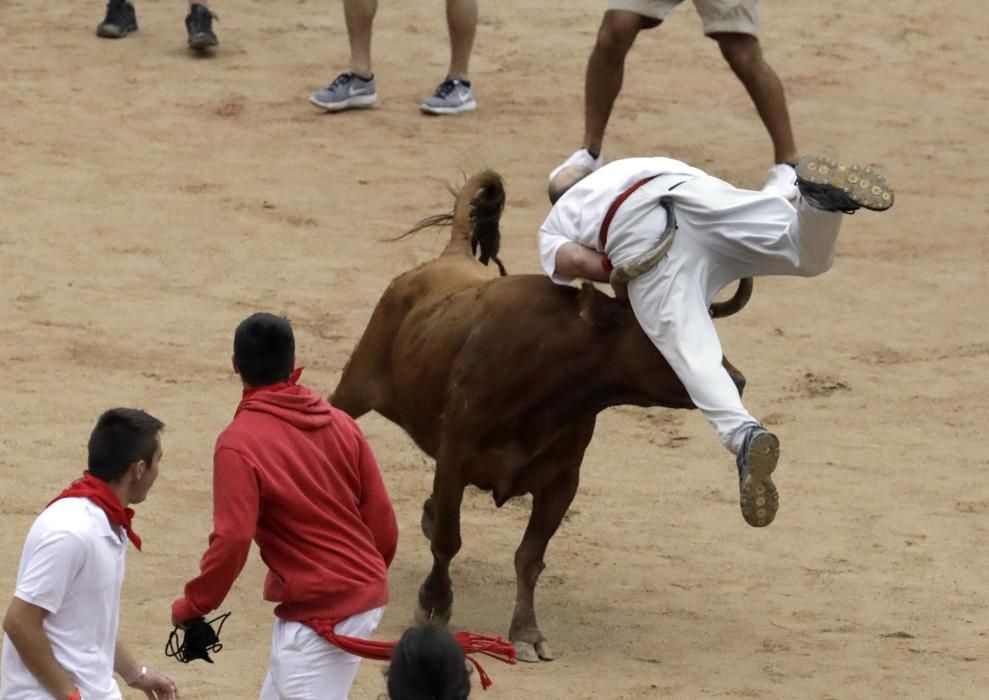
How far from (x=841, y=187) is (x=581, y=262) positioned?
107 centimetres

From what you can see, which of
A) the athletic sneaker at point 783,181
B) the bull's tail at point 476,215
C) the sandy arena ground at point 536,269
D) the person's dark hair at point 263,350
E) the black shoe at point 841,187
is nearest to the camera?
the person's dark hair at point 263,350

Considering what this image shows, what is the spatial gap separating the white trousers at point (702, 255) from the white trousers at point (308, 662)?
1.63 m

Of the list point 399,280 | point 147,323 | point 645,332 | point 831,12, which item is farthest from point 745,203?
point 831,12

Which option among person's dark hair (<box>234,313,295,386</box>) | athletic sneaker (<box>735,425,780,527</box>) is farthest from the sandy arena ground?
person's dark hair (<box>234,313,295,386</box>)

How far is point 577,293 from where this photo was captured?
7.01 metres

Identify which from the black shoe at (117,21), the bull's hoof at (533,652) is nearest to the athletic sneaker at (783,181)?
the bull's hoof at (533,652)

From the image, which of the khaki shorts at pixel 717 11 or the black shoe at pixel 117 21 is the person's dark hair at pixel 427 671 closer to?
the khaki shorts at pixel 717 11

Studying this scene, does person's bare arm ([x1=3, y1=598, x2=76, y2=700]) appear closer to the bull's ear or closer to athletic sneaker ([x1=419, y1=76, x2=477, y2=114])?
the bull's ear

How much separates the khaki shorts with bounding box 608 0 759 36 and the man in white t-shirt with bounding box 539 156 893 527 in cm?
330

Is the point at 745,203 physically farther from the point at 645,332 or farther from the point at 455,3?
Answer: the point at 455,3

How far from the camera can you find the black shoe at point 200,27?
14.4m

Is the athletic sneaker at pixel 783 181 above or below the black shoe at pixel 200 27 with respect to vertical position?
above

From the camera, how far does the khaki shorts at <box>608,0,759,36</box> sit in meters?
9.99

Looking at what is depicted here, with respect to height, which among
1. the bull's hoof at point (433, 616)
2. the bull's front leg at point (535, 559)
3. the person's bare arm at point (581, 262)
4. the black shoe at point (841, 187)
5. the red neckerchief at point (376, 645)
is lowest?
the bull's hoof at point (433, 616)
